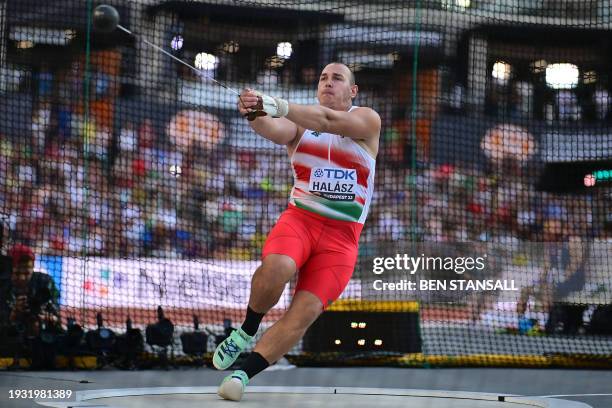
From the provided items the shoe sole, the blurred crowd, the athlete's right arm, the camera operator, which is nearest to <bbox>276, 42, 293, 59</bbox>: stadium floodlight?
the blurred crowd

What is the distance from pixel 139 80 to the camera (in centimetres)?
1292

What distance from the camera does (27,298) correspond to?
28.3ft

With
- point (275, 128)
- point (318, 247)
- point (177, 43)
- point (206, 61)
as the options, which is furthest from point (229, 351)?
point (206, 61)

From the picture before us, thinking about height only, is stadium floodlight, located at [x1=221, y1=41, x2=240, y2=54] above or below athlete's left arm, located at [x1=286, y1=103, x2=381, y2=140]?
above

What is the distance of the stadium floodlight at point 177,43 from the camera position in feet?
43.4

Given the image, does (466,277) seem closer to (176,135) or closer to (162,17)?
(176,135)

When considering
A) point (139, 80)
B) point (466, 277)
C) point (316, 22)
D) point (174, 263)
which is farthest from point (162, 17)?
point (466, 277)

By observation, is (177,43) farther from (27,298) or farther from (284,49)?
(27,298)

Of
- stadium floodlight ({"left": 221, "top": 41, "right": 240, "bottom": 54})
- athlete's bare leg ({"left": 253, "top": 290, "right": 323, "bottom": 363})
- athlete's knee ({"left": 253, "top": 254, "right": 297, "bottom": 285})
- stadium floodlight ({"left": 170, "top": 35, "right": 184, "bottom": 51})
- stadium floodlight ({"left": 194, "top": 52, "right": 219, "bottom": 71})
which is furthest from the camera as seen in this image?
stadium floodlight ({"left": 194, "top": 52, "right": 219, "bottom": 71})

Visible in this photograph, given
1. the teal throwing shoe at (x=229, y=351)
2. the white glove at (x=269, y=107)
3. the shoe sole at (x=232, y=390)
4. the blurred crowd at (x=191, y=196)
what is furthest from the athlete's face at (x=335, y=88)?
the blurred crowd at (x=191, y=196)

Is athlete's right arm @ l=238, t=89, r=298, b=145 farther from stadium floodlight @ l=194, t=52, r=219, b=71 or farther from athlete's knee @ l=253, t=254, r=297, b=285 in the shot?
stadium floodlight @ l=194, t=52, r=219, b=71

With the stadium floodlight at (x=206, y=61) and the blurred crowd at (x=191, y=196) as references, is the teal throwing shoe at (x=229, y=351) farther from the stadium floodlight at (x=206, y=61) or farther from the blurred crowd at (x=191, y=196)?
the stadium floodlight at (x=206, y=61)

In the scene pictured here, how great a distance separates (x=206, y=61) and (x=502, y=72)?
4.77 m

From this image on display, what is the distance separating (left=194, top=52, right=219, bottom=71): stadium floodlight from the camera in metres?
14.4
